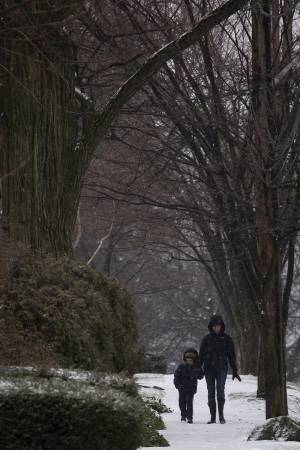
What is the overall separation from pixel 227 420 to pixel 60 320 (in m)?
6.23

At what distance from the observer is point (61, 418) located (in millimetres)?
6836

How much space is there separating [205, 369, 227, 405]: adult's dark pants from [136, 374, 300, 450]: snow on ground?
399mm

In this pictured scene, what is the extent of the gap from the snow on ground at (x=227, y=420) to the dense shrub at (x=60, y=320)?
0.56 metres

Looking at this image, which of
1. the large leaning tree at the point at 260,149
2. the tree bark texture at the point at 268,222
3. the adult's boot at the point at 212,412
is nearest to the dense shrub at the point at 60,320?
the tree bark texture at the point at 268,222

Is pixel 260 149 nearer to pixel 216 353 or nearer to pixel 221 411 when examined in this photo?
pixel 216 353

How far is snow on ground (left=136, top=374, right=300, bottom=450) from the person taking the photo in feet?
32.3

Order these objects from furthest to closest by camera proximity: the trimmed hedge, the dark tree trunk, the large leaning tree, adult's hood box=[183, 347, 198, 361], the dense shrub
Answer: adult's hood box=[183, 347, 198, 361] < the large leaning tree < the dark tree trunk < the dense shrub < the trimmed hedge

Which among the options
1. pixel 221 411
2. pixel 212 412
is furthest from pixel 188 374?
pixel 221 411

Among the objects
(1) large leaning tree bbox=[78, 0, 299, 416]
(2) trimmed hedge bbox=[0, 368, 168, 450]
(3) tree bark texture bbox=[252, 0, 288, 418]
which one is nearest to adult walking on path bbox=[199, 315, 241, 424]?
(1) large leaning tree bbox=[78, 0, 299, 416]

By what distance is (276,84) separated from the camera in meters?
13.3

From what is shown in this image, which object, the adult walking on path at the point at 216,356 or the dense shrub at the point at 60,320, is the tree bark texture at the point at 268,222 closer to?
the adult walking on path at the point at 216,356

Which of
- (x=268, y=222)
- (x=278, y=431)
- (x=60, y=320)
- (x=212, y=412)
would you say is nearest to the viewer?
(x=60, y=320)

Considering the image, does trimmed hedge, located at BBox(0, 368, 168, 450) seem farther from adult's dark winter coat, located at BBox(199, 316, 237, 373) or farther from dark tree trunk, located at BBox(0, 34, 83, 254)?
adult's dark winter coat, located at BBox(199, 316, 237, 373)

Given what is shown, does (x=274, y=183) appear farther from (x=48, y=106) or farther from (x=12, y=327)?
(x=12, y=327)
